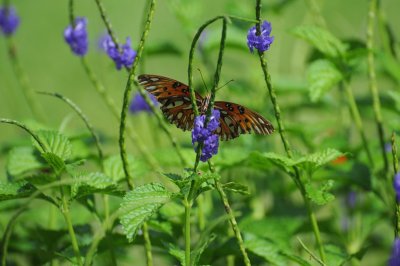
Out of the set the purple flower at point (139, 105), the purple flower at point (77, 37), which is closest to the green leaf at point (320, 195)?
the purple flower at point (77, 37)

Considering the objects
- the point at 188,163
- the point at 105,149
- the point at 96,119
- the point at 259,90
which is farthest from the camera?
the point at 96,119

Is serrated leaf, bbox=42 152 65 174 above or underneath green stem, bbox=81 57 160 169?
underneath

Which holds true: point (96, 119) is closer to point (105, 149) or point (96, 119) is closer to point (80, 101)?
point (80, 101)

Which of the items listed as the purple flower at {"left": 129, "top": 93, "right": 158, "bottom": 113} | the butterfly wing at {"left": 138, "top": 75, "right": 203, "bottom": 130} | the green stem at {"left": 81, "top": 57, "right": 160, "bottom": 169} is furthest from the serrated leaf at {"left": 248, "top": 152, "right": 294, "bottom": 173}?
the purple flower at {"left": 129, "top": 93, "right": 158, "bottom": 113}

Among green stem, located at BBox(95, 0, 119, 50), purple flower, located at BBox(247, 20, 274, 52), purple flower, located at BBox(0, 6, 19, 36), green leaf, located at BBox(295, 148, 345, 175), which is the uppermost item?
purple flower, located at BBox(0, 6, 19, 36)

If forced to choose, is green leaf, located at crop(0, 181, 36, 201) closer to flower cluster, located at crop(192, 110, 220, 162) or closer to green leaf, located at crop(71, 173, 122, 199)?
green leaf, located at crop(71, 173, 122, 199)

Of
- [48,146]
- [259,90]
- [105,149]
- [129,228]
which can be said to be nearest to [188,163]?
[48,146]

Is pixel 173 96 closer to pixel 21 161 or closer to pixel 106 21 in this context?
pixel 106 21
